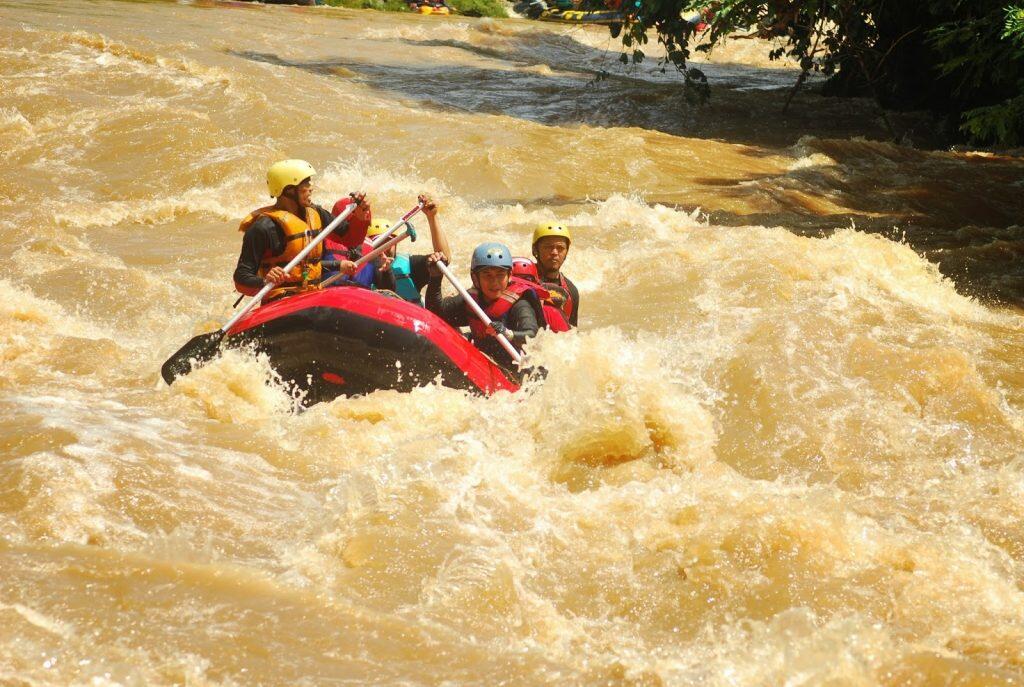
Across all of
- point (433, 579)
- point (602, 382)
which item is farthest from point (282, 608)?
point (602, 382)

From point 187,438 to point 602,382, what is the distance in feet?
7.28

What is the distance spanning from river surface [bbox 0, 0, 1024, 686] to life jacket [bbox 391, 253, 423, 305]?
1.14m

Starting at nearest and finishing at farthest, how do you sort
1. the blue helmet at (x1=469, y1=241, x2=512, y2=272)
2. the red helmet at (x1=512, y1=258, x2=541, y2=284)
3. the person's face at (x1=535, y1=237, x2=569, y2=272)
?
the blue helmet at (x1=469, y1=241, x2=512, y2=272)
the red helmet at (x1=512, y1=258, x2=541, y2=284)
the person's face at (x1=535, y1=237, x2=569, y2=272)

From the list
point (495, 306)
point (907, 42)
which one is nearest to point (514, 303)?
point (495, 306)

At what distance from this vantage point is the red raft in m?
5.72

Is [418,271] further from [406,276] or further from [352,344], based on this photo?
[352,344]

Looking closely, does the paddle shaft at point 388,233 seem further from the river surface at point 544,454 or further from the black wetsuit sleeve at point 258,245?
the river surface at point 544,454

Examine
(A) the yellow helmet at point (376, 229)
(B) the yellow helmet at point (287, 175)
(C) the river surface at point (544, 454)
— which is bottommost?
(C) the river surface at point (544, 454)

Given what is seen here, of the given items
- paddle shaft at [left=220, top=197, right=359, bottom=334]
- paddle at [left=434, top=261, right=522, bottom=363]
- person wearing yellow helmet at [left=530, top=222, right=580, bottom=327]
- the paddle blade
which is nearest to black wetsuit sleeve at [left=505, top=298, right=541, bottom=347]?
paddle at [left=434, top=261, right=522, bottom=363]

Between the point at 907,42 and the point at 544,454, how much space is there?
14.0m

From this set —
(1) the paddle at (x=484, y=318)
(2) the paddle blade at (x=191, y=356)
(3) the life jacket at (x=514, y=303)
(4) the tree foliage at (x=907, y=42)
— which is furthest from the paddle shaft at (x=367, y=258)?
(4) the tree foliage at (x=907, y=42)

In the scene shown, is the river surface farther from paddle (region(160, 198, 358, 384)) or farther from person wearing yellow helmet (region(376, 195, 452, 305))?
person wearing yellow helmet (region(376, 195, 452, 305))

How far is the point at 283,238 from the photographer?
632 cm

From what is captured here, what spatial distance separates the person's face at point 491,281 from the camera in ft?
20.6
